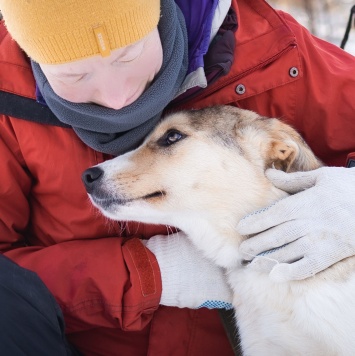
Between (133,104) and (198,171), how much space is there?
1.21 feet

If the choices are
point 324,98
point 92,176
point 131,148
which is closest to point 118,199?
point 92,176

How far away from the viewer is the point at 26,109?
80.5 inches

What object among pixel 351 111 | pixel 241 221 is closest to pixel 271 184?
pixel 241 221

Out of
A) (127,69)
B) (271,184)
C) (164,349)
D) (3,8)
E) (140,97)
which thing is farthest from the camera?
(164,349)

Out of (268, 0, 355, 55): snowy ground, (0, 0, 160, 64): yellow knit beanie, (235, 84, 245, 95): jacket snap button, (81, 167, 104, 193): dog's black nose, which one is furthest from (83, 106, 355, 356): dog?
(268, 0, 355, 55): snowy ground

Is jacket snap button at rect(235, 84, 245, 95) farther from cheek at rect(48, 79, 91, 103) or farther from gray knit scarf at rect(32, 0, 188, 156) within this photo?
cheek at rect(48, 79, 91, 103)

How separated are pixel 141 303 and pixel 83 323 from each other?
29 cm

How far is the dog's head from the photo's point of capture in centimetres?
195

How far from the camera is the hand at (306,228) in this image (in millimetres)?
1843

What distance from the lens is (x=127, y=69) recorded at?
1.76m

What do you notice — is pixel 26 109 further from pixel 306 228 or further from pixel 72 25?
pixel 306 228

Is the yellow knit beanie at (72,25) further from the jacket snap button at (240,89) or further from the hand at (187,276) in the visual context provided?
the hand at (187,276)

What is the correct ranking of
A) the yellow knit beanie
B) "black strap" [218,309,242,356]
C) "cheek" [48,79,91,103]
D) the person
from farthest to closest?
1. "black strap" [218,309,242,356]
2. "cheek" [48,79,91,103]
3. the person
4. the yellow knit beanie

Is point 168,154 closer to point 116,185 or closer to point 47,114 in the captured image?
point 116,185
